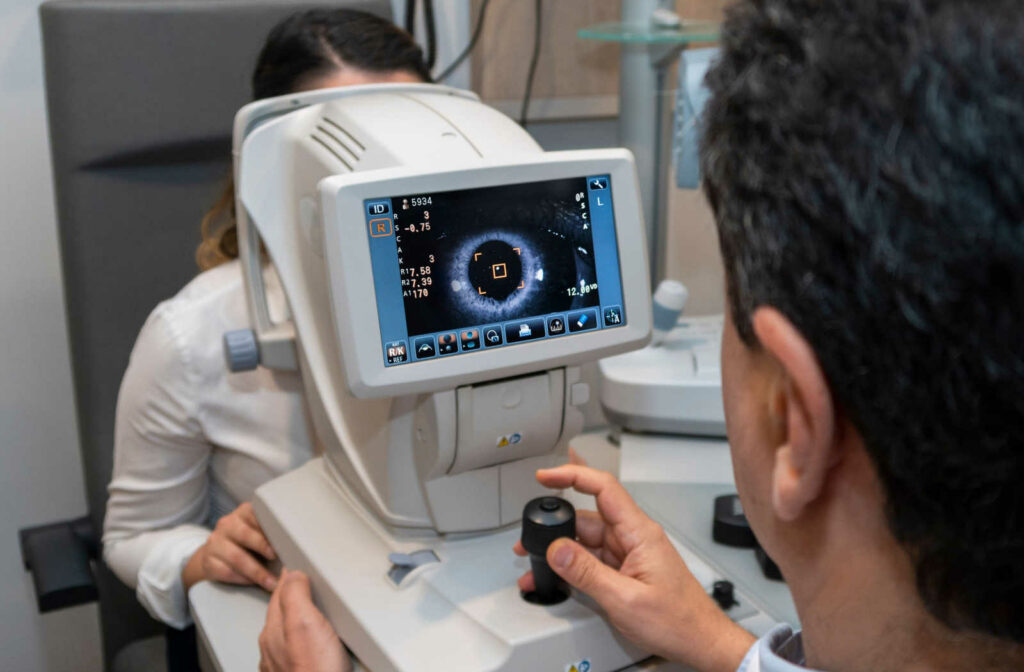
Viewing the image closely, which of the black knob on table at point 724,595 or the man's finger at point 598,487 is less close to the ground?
the man's finger at point 598,487

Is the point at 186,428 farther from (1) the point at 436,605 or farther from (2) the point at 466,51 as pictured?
(2) the point at 466,51

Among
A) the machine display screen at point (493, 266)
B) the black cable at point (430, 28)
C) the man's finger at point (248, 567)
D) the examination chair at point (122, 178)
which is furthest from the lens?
the black cable at point (430, 28)

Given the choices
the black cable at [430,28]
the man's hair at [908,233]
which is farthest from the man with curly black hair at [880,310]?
the black cable at [430,28]

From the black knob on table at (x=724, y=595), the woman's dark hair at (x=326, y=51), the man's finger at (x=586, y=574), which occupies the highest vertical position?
the woman's dark hair at (x=326, y=51)

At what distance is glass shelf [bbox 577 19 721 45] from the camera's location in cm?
132

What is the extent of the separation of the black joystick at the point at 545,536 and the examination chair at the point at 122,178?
2.22 feet

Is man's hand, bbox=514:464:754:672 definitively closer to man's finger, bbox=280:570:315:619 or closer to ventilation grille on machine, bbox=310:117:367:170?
man's finger, bbox=280:570:315:619

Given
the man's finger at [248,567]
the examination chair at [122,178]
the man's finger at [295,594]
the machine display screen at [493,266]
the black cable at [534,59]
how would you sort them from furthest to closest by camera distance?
the black cable at [534,59] < the examination chair at [122,178] < the man's finger at [248,567] < the man's finger at [295,594] < the machine display screen at [493,266]

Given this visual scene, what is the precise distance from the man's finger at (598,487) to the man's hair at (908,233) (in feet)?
1.18

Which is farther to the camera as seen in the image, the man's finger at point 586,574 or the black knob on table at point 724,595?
the black knob on table at point 724,595

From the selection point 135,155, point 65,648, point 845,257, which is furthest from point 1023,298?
point 65,648

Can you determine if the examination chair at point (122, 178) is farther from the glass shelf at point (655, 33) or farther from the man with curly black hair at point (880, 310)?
the man with curly black hair at point (880, 310)

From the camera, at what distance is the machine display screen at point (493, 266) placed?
660mm

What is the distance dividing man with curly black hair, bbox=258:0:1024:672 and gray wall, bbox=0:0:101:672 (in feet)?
4.69
